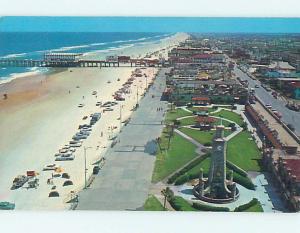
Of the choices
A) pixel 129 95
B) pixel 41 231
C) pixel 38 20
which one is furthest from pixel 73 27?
pixel 129 95

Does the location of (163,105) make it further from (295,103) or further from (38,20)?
(38,20)

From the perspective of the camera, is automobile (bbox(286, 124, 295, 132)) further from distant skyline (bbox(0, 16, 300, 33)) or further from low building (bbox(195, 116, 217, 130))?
distant skyline (bbox(0, 16, 300, 33))

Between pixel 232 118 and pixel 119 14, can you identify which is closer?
pixel 119 14

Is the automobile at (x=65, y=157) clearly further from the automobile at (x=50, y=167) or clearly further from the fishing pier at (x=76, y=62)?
the fishing pier at (x=76, y=62)

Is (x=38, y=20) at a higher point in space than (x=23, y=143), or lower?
higher

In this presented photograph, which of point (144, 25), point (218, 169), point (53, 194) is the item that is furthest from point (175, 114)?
point (53, 194)

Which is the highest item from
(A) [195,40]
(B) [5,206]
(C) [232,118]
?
(A) [195,40]

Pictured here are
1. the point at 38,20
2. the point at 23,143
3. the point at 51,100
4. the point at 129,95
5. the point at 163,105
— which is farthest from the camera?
the point at 129,95
